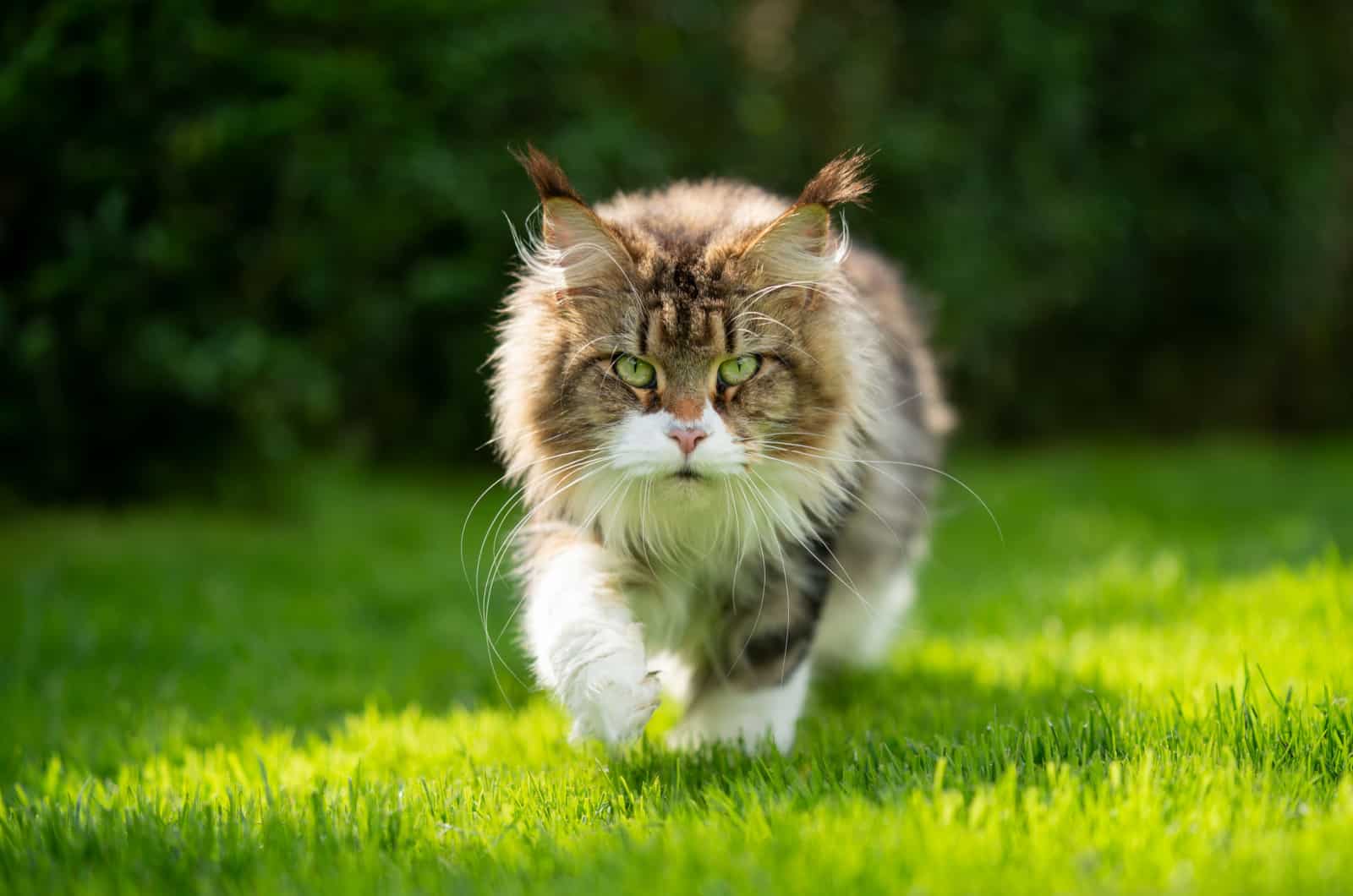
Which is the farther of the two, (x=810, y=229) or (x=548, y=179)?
(x=810, y=229)

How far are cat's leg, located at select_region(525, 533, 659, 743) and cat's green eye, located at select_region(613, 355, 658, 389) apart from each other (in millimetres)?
438

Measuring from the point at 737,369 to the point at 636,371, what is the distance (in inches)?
9.7

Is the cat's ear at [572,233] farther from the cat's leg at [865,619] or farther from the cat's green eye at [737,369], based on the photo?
the cat's leg at [865,619]

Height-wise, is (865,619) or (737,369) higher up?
(737,369)

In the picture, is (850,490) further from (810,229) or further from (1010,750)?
(1010,750)

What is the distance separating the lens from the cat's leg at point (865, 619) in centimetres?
347

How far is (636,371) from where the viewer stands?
2.62 m

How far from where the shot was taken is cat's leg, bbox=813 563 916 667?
A: 3.47 m

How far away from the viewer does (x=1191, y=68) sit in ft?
29.9

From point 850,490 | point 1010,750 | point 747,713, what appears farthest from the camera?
point 850,490

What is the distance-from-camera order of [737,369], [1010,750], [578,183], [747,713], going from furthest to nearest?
[578,183]
[747,713]
[737,369]
[1010,750]

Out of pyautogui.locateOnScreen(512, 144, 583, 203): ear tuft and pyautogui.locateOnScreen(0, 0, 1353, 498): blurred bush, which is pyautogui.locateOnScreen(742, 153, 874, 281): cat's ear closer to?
pyautogui.locateOnScreen(512, 144, 583, 203): ear tuft

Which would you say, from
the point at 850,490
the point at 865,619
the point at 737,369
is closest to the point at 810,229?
the point at 737,369

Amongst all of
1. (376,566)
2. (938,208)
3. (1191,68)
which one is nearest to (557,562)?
(376,566)
